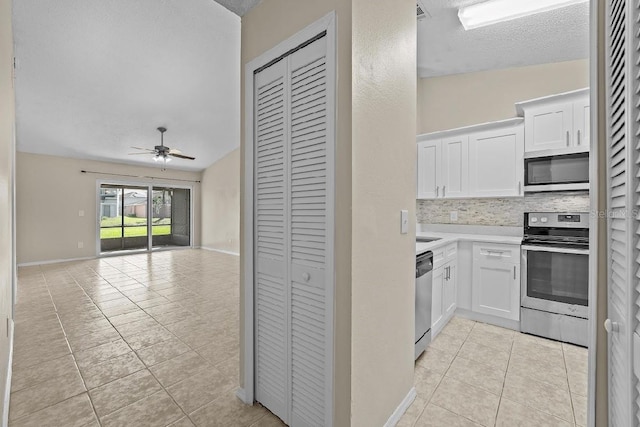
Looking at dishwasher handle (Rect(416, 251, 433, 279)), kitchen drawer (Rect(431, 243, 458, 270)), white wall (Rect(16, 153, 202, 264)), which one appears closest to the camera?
dishwasher handle (Rect(416, 251, 433, 279))

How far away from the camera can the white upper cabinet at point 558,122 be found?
8.80ft

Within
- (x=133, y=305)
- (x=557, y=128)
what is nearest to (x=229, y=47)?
(x=133, y=305)

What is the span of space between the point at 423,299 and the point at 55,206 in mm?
7829

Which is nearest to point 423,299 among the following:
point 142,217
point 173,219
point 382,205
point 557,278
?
point 382,205

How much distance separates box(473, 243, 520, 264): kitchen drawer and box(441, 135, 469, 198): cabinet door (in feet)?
2.59

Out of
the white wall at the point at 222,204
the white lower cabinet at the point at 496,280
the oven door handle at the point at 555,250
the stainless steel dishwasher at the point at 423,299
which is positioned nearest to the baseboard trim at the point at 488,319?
the white lower cabinet at the point at 496,280

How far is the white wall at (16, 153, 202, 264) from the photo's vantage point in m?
6.02

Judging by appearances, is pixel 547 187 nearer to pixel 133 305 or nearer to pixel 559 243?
pixel 559 243

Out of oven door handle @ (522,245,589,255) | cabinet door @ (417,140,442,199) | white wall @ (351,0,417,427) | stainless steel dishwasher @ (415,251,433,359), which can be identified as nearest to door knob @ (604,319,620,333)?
white wall @ (351,0,417,427)

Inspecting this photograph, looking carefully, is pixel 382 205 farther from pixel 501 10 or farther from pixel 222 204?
pixel 222 204

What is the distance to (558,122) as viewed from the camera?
2.81 metres

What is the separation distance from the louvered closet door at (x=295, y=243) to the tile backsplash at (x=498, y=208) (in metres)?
2.96

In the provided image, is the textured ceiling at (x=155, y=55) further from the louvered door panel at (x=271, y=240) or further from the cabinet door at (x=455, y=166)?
the cabinet door at (x=455, y=166)

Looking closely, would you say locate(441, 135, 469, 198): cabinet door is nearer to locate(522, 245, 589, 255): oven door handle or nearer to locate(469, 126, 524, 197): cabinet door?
locate(469, 126, 524, 197): cabinet door
